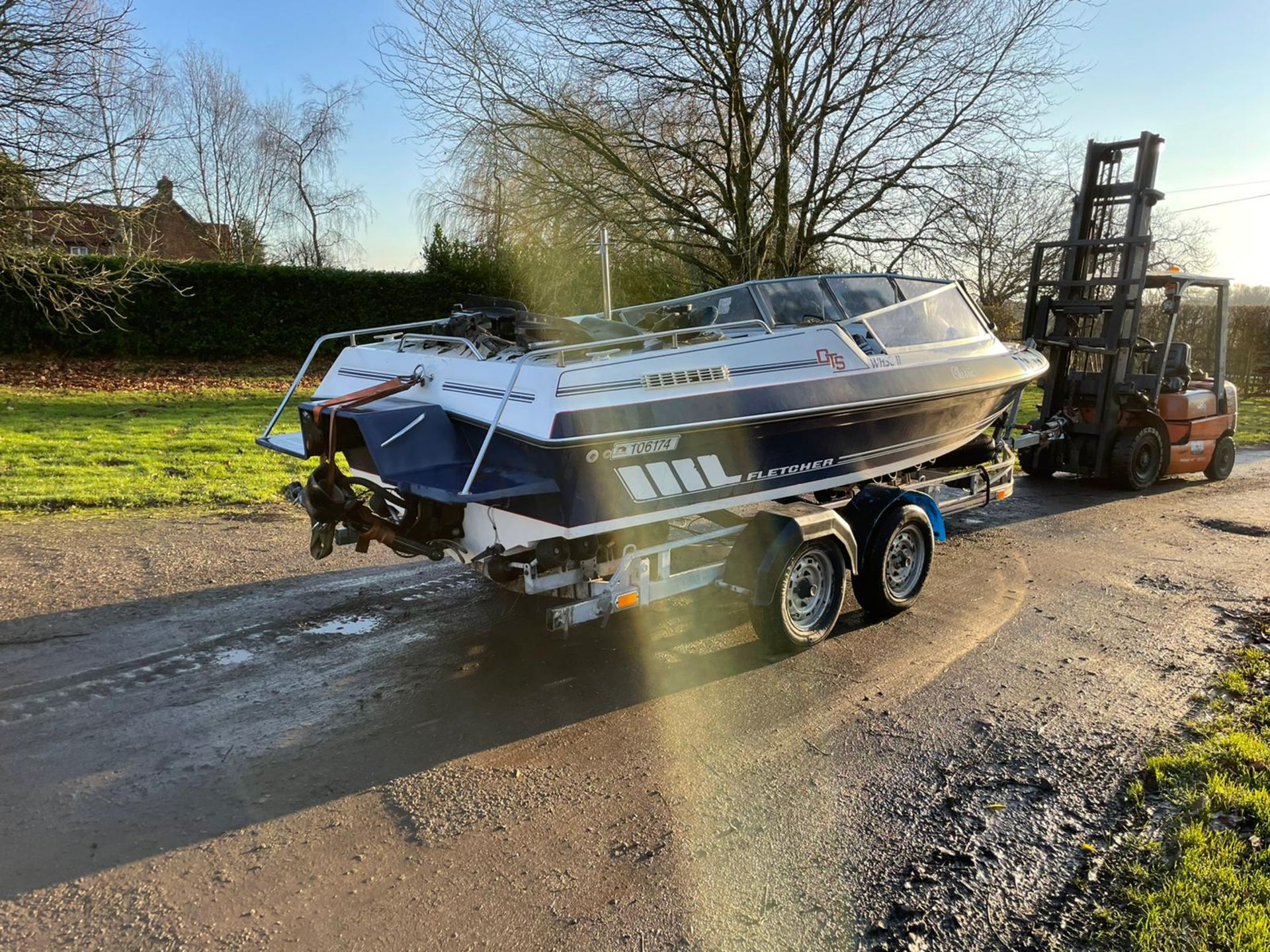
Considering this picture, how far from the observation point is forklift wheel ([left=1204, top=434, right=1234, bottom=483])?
10570mm

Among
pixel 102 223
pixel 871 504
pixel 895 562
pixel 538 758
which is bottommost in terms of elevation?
pixel 538 758

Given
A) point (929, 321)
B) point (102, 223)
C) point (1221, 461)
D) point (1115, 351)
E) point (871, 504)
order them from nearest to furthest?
point (871, 504) → point (929, 321) → point (1115, 351) → point (1221, 461) → point (102, 223)

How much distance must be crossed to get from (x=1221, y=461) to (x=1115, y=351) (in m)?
2.66

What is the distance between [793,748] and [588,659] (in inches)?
56.0

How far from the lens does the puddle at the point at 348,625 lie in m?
5.05

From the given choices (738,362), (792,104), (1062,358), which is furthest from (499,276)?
(738,362)

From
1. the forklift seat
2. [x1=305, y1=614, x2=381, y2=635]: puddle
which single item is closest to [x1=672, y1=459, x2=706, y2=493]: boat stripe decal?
[x1=305, y1=614, x2=381, y2=635]: puddle

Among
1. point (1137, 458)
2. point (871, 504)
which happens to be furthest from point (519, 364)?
point (1137, 458)

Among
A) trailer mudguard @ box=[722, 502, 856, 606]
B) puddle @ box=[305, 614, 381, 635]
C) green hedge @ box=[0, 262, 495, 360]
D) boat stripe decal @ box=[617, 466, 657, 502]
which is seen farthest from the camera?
green hedge @ box=[0, 262, 495, 360]

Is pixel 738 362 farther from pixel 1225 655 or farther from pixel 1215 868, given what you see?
pixel 1225 655

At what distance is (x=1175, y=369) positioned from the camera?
10016 mm

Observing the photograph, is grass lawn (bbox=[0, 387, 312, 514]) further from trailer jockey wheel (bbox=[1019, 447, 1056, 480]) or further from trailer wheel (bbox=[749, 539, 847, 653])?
trailer jockey wheel (bbox=[1019, 447, 1056, 480])

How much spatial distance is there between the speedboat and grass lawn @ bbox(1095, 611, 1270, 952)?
94.5 inches

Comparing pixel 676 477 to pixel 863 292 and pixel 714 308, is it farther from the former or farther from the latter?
pixel 863 292
